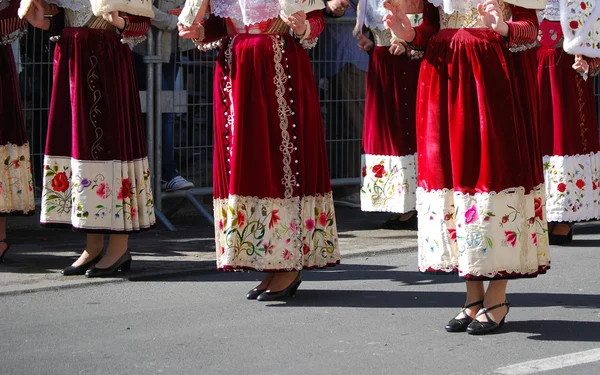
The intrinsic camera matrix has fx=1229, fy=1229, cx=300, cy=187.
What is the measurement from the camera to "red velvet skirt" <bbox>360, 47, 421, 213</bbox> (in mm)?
9648

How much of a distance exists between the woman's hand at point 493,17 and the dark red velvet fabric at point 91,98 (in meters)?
2.64

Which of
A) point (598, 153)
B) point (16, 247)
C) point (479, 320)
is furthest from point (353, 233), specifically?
point (479, 320)

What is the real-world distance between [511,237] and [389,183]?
12.9 feet

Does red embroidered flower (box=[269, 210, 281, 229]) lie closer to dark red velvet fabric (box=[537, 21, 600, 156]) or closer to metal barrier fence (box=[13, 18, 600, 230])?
dark red velvet fabric (box=[537, 21, 600, 156])

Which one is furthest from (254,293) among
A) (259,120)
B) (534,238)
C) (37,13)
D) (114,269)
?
(37,13)

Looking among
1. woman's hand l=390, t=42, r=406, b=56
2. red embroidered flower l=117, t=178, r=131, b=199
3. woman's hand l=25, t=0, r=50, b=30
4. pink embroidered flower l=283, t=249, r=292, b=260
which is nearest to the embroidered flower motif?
pink embroidered flower l=283, t=249, r=292, b=260

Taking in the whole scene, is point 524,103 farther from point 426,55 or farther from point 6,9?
point 6,9

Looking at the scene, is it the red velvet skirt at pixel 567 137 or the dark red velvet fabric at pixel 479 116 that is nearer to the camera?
the dark red velvet fabric at pixel 479 116

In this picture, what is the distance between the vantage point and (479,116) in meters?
5.85

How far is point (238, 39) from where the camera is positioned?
264 inches

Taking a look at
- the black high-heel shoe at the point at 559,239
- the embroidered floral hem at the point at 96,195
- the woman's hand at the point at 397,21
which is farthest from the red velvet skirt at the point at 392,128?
the woman's hand at the point at 397,21

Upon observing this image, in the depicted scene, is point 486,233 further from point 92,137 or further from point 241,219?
point 92,137

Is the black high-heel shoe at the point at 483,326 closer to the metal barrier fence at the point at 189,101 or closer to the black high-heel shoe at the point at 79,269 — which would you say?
the black high-heel shoe at the point at 79,269

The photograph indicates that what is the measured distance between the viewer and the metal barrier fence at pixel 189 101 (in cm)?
959
